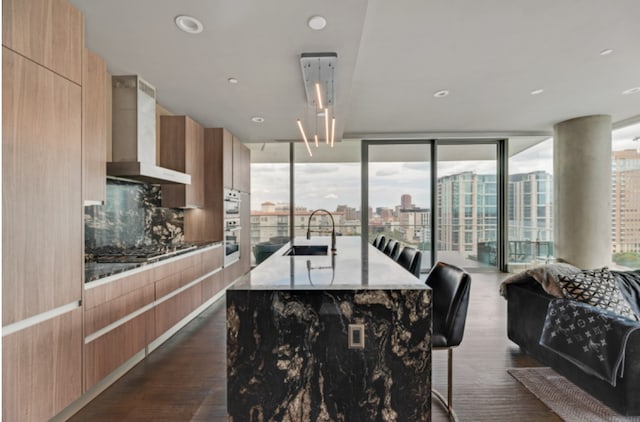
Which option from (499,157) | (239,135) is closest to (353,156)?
(239,135)

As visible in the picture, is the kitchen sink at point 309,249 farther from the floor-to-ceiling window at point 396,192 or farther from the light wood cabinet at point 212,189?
the floor-to-ceiling window at point 396,192

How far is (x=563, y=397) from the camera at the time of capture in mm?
2018

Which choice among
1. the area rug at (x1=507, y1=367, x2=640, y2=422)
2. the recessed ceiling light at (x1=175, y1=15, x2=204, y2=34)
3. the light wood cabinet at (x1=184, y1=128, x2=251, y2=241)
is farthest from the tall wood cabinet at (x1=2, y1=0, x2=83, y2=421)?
the area rug at (x1=507, y1=367, x2=640, y2=422)

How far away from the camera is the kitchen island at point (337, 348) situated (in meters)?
1.47

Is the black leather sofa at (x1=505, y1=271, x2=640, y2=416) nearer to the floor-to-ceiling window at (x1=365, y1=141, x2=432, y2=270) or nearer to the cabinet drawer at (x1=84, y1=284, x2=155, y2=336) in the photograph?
the cabinet drawer at (x1=84, y1=284, x2=155, y2=336)

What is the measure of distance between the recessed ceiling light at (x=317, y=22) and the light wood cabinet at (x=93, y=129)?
4.78ft

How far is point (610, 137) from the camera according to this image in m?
4.75

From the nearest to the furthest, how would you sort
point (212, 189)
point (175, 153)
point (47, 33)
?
1. point (47, 33)
2. point (175, 153)
3. point (212, 189)

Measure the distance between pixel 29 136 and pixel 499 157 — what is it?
6.75 metres

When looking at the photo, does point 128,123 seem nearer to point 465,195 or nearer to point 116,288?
point 116,288

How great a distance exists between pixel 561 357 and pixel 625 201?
4.50m

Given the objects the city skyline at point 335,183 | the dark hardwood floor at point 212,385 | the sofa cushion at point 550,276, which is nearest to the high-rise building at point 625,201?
the city skyline at point 335,183

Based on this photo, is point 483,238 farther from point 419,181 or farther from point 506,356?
point 506,356

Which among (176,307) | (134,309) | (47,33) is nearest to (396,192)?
(176,307)
